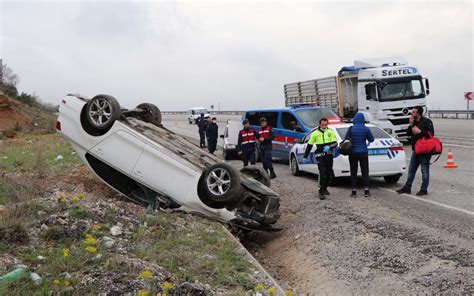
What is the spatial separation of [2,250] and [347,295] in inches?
140

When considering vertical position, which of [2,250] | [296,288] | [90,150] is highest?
[90,150]

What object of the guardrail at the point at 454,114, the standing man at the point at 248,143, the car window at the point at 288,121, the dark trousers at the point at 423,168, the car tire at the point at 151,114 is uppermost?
the car tire at the point at 151,114

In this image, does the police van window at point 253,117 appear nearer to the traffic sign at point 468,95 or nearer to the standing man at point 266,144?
the standing man at point 266,144

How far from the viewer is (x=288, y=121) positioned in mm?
15672

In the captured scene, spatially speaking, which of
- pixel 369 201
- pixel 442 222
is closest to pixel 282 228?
pixel 369 201

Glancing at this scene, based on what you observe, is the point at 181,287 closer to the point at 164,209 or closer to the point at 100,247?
the point at 100,247

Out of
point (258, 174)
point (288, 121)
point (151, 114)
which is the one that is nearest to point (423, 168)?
point (258, 174)

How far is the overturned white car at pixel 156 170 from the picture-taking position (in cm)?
749

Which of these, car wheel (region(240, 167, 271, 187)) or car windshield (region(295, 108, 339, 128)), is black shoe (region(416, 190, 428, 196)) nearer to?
car wheel (region(240, 167, 271, 187))

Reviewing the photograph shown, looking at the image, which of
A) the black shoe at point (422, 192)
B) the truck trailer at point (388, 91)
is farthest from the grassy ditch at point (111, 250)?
the truck trailer at point (388, 91)

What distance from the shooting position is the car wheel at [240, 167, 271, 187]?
9.39m

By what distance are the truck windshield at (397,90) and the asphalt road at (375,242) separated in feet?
30.5

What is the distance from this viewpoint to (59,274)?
444 cm

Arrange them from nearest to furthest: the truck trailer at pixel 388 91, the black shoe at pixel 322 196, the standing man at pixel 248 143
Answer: the black shoe at pixel 322 196 < the standing man at pixel 248 143 < the truck trailer at pixel 388 91
